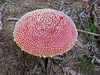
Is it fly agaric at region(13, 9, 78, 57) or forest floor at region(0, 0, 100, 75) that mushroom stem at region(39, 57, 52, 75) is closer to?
forest floor at region(0, 0, 100, 75)

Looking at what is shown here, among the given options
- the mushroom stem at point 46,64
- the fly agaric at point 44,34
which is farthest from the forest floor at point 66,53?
the fly agaric at point 44,34

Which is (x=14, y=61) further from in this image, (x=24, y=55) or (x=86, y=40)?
(x=86, y=40)

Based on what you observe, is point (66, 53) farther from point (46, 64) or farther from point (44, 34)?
point (44, 34)

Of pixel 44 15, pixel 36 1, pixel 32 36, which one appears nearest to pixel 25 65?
pixel 32 36

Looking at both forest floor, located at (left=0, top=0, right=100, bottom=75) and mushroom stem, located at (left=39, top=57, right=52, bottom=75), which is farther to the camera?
mushroom stem, located at (left=39, top=57, right=52, bottom=75)

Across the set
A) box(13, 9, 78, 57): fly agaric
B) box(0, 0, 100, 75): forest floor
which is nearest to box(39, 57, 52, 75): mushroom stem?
box(0, 0, 100, 75): forest floor

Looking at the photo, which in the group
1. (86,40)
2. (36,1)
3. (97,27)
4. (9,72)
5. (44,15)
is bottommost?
(9,72)

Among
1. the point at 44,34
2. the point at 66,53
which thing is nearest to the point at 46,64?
the point at 66,53
